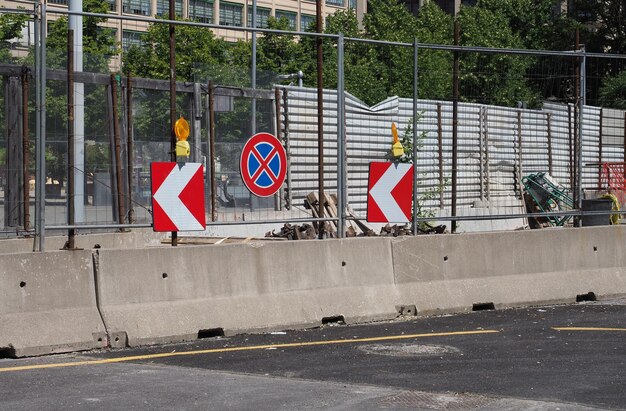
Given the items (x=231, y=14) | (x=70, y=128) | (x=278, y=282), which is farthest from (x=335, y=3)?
(x=70, y=128)

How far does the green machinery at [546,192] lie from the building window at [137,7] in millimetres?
59804

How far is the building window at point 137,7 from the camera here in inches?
2935

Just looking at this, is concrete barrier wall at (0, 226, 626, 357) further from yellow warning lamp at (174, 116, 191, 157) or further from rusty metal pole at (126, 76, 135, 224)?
rusty metal pole at (126, 76, 135, 224)

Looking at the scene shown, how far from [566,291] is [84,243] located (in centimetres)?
624

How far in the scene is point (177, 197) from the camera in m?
11.5

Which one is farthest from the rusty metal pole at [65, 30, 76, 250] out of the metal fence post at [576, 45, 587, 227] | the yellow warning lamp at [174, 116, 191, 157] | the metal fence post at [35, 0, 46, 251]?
the metal fence post at [576, 45, 587, 227]

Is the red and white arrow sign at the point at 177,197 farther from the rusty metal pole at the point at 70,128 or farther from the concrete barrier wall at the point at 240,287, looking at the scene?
the rusty metal pole at the point at 70,128

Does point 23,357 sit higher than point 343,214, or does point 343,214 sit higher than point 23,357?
point 343,214

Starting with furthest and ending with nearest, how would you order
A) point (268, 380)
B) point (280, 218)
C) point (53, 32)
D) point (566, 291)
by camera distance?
point (53, 32) → point (566, 291) → point (280, 218) → point (268, 380)

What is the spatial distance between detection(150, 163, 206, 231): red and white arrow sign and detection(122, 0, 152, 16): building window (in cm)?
6479

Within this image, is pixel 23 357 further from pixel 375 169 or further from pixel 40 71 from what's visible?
pixel 375 169

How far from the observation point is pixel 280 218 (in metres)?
12.8

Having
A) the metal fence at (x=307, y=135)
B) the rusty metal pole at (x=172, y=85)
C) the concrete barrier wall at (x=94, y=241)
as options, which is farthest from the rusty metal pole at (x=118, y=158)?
the concrete barrier wall at (x=94, y=241)

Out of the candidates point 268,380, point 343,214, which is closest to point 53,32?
point 343,214
